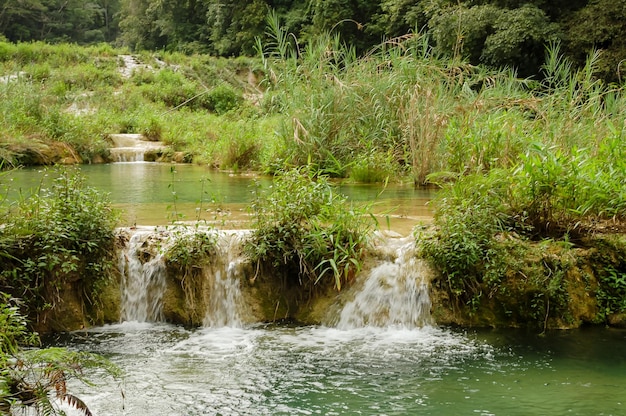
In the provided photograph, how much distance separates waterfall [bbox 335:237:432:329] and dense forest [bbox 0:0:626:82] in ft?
13.5

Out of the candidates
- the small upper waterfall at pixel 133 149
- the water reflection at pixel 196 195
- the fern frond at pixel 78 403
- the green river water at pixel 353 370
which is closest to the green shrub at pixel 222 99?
the small upper waterfall at pixel 133 149

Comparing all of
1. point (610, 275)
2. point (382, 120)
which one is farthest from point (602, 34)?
point (610, 275)

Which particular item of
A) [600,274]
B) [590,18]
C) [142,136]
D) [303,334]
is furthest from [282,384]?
[590,18]

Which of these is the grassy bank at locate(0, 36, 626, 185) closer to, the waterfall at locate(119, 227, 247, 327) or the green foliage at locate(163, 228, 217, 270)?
the green foliage at locate(163, 228, 217, 270)

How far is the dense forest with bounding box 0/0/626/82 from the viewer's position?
19.7 metres

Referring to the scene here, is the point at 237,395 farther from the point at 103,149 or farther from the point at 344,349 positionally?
the point at 103,149

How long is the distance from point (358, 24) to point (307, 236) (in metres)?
4.23

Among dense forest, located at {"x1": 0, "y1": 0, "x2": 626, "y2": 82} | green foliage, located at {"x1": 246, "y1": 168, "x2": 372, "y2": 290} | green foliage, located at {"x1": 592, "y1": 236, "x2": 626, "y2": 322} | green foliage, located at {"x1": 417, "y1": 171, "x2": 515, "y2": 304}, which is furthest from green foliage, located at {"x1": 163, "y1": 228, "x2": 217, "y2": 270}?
dense forest, located at {"x1": 0, "y1": 0, "x2": 626, "y2": 82}

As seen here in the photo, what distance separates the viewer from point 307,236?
19.4 ft

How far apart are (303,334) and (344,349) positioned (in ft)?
1.65

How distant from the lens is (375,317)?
5.88 m

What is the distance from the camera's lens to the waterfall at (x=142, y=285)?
6.04 m

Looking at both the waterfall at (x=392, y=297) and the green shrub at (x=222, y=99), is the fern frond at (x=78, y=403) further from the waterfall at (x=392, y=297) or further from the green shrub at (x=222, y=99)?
the green shrub at (x=222, y=99)

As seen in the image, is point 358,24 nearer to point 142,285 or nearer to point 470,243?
point 470,243
